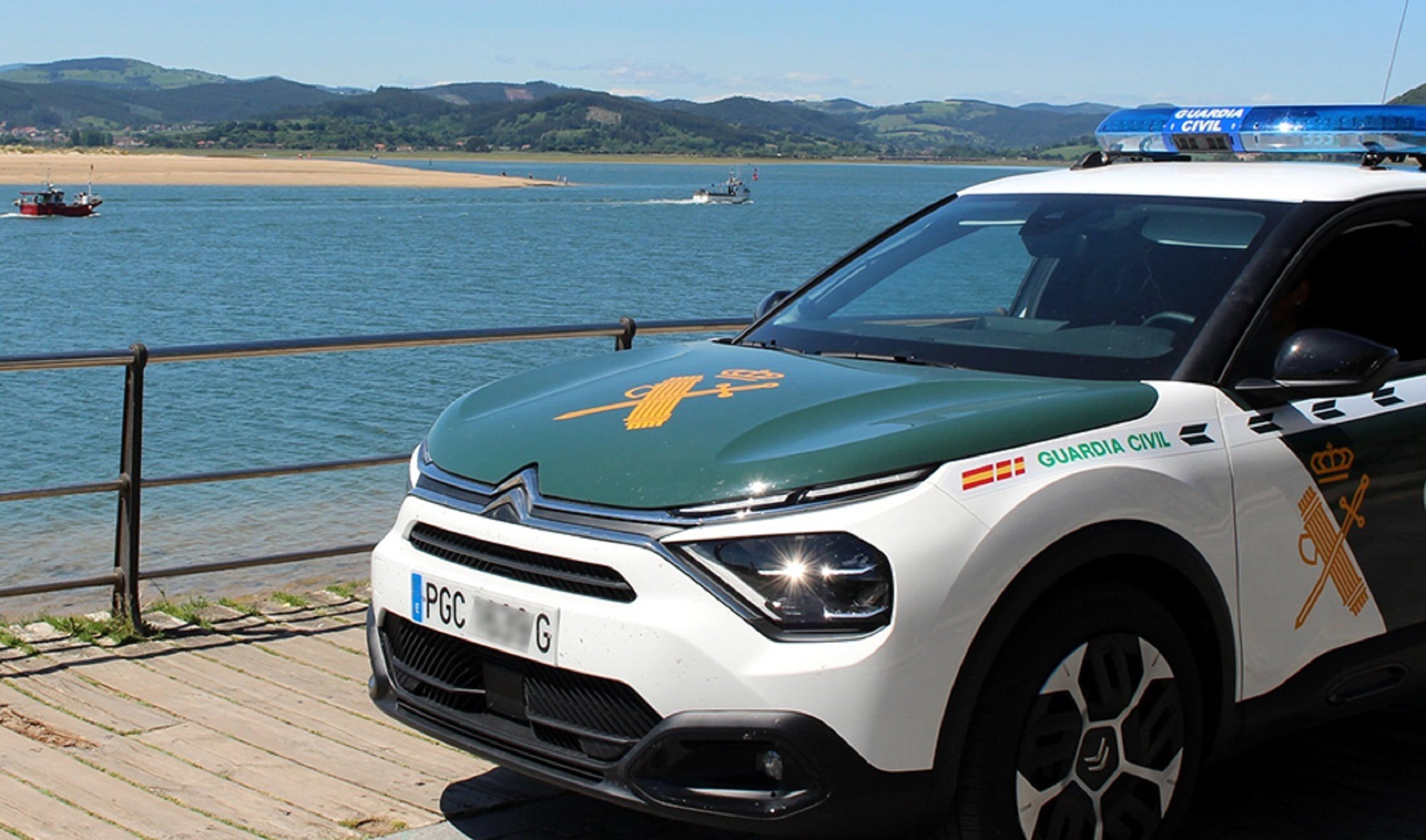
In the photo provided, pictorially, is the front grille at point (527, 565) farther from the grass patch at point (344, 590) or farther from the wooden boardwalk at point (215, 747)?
the grass patch at point (344, 590)

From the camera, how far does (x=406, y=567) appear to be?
377cm

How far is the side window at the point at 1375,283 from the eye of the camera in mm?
4281

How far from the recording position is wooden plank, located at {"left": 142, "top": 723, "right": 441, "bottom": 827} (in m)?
4.24

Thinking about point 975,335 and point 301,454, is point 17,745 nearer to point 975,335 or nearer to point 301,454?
point 975,335

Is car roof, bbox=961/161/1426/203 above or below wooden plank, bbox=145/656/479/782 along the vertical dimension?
above

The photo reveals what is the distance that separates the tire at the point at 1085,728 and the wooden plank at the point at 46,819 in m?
2.16

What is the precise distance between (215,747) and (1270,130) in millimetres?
3734

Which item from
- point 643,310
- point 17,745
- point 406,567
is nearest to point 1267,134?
point 406,567

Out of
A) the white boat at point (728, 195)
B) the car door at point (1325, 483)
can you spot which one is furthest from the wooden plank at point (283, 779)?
the white boat at point (728, 195)

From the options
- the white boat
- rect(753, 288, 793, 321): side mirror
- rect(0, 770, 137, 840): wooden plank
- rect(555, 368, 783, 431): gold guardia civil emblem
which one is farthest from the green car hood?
the white boat

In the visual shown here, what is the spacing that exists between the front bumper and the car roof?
202 cm

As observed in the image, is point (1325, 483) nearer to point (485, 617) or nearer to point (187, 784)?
point (485, 617)

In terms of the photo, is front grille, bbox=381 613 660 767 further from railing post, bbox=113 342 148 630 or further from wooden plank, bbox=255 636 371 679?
railing post, bbox=113 342 148 630

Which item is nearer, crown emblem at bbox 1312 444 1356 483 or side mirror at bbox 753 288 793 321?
crown emblem at bbox 1312 444 1356 483
